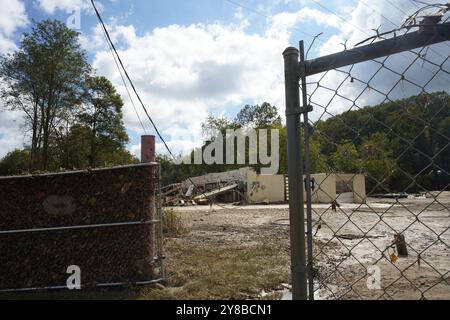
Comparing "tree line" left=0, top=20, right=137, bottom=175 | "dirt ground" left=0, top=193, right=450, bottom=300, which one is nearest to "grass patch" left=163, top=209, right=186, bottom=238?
"dirt ground" left=0, top=193, right=450, bottom=300

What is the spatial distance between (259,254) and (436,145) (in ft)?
14.6

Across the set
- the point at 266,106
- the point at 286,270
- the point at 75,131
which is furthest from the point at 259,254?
the point at 266,106

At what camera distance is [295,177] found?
160 cm

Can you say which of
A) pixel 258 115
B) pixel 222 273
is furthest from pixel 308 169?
pixel 258 115

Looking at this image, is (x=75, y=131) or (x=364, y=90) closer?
(x=364, y=90)

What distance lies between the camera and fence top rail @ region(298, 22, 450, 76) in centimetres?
135

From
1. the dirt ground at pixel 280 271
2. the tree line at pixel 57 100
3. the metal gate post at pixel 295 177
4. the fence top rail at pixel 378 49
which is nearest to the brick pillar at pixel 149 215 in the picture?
the dirt ground at pixel 280 271

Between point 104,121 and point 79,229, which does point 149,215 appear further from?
point 104,121

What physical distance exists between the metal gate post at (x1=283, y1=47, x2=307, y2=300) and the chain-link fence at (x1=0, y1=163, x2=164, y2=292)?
2732mm

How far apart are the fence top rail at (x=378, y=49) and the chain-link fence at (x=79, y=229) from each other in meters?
2.91

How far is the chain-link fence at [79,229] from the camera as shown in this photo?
13.3 ft

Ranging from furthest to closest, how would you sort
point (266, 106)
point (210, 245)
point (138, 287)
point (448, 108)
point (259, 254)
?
point (266, 106) → point (210, 245) → point (259, 254) → point (138, 287) → point (448, 108)

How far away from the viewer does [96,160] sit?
3488 centimetres
